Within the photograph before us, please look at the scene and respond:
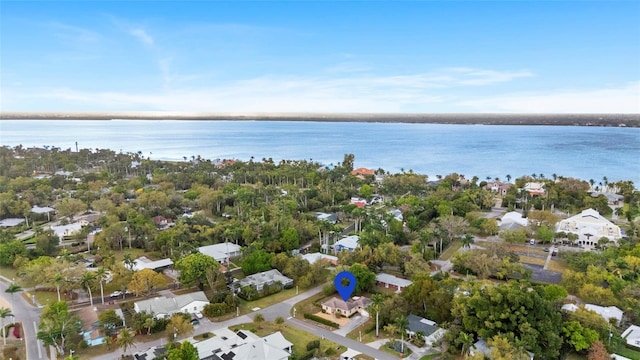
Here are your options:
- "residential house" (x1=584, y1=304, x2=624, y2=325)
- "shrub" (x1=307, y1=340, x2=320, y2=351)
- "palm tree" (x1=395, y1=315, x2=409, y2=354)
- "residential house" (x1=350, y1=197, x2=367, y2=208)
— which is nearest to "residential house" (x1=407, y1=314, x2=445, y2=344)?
"palm tree" (x1=395, y1=315, x2=409, y2=354)

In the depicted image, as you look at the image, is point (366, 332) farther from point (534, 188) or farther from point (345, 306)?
point (534, 188)

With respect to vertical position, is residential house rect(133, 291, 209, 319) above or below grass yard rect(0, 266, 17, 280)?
above

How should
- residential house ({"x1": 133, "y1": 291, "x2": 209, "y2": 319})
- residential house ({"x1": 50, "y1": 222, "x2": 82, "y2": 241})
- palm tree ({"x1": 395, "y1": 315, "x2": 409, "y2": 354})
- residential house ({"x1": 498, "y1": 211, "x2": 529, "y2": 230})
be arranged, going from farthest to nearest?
residential house ({"x1": 498, "y1": 211, "x2": 529, "y2": 230}) → residential house ({"x1": 50, "y1": 222, "x2": 82, "y2": 241}) → residential house ({"x1": 133, "y1": 291, "x2": 209, "y2": 319}) → palm tree ({"x1": 395, "y1": 315, "x2": 409, "y2": 354})

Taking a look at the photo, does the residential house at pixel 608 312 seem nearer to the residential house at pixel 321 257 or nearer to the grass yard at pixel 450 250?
the grass yard at pixel 450 250

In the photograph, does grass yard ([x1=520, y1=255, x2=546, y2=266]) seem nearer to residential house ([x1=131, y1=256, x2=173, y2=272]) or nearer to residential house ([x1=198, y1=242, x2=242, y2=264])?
residential house ([x1=198, y1=242, x2=242, y2=264])

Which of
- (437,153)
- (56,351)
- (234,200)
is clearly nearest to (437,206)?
(234,200)

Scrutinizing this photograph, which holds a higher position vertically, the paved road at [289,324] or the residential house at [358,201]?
the residential house at [358,201]

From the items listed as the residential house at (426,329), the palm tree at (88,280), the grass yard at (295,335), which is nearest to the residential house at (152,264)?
the palm tree at (88,280)
